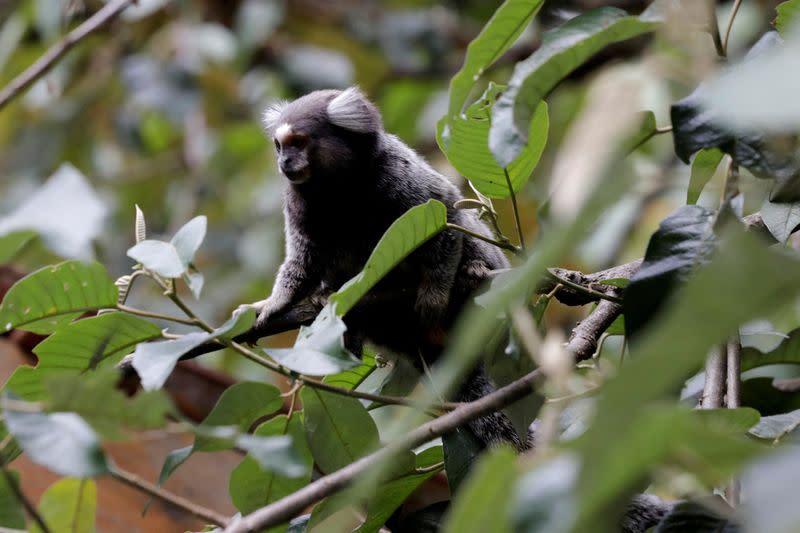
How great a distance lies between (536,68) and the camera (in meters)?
1.27

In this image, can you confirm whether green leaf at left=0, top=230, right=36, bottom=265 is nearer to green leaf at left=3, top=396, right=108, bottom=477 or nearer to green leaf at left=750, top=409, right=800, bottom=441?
green leaf at left=3, top=396, right=108, bottom=477

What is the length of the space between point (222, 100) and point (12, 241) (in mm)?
4220

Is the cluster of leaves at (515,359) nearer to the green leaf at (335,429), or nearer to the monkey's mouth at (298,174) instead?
the green leaf at (335,429)

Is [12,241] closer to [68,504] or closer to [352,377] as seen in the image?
[68,504]

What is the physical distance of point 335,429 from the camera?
4.88 feet

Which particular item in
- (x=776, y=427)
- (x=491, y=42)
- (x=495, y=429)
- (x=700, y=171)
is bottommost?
(x=495, y=429)

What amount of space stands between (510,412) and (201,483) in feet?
5.06

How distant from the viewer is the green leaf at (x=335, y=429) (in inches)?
58.0

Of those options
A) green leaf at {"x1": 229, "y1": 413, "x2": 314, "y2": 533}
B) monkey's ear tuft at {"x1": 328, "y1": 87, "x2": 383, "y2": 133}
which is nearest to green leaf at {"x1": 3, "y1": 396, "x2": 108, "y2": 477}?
green leaf at {"x1": 229, "y1": 413, "x2": 314, "y2": 533}

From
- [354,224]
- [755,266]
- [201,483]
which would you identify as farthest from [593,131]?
[201,483]

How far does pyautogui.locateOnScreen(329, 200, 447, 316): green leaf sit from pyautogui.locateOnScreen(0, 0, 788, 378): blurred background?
8.34 feet

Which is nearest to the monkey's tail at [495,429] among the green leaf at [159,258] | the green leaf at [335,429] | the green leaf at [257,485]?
the green leaf at [335,429]

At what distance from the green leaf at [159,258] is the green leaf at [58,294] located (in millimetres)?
55

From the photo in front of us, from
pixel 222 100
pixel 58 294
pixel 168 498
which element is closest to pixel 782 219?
pixel 168 498
